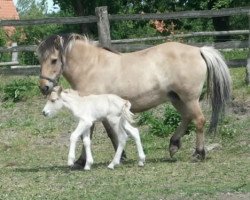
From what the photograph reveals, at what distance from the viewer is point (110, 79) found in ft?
30.7

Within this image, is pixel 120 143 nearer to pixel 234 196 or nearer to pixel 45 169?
pixel 45 169

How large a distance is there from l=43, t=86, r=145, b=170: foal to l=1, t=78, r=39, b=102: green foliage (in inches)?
240

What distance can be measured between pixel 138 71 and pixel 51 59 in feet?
4.05

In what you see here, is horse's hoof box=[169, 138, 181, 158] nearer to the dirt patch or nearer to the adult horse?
the adult horse

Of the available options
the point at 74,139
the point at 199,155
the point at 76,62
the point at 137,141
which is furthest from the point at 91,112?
the point at 199,155

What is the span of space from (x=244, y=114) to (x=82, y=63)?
166 inches

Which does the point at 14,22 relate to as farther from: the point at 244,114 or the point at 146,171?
the point at 146,171

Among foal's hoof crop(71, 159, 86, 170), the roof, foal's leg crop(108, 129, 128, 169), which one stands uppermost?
foal's leg crop(108, 129, 128, 169)

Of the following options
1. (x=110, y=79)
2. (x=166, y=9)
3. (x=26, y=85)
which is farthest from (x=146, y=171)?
(x=166, y=9)

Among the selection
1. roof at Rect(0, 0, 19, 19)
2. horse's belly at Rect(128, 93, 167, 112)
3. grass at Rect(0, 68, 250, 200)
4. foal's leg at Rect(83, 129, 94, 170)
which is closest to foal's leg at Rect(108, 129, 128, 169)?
grass at Rect(0, 68, 250, 200)

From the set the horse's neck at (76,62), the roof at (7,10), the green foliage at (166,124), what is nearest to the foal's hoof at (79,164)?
the horse's neck at (76,62)

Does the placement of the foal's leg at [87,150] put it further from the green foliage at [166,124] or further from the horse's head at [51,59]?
the green foliage at [166,124]

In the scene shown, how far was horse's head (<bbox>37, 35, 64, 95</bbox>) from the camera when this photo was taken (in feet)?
30.3

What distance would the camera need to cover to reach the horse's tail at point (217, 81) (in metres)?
9.55
